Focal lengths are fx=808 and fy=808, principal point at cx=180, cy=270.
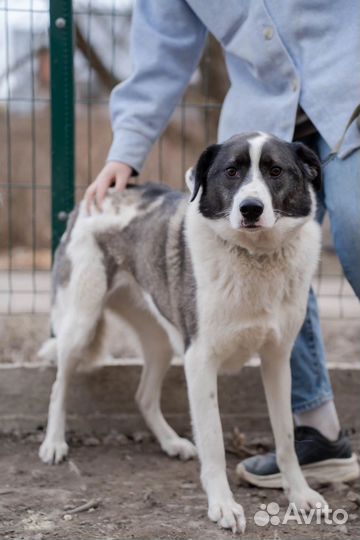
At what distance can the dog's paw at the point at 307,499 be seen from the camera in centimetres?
308

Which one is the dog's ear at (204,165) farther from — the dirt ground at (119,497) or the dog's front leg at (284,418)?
the dirt ground at (119,497)

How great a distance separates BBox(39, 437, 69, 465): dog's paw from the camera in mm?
3703

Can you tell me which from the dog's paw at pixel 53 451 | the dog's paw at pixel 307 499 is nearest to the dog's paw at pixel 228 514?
the dog's paw at pixel 307 499

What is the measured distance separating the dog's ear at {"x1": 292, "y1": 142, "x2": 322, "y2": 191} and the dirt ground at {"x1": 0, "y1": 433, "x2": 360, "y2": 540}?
1276mm

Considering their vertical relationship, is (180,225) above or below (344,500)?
above

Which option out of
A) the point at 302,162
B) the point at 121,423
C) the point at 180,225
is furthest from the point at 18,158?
the point at 302,162

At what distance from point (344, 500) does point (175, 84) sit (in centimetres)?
190

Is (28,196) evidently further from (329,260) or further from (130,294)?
(329,260)

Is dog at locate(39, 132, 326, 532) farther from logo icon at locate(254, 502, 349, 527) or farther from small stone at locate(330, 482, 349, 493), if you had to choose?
small stone at locate(330, 482, 349, 493)

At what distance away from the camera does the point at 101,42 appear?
509 cm

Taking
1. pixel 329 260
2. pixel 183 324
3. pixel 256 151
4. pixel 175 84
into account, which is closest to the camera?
pixel 256 151

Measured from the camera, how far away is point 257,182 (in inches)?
107

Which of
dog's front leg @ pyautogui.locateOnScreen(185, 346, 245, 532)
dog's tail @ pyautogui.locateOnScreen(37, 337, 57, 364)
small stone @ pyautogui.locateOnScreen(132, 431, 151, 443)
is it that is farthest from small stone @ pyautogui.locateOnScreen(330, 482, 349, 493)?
dog's tail @ pyautogui.locateOnScreen(37, 337, 57, 364)

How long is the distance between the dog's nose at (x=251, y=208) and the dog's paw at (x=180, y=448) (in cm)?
155
